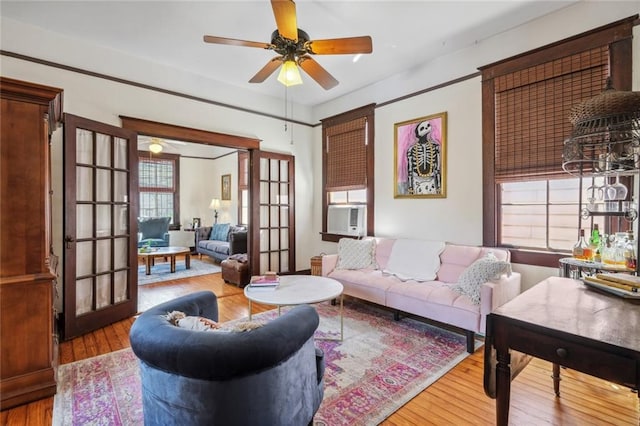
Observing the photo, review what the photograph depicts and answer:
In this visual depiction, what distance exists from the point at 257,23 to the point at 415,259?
3145 millimetres

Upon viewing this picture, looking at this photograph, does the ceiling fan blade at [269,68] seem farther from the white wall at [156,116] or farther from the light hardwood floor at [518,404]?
the light hardwood floor at [518,404]

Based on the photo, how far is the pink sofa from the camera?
2.60m

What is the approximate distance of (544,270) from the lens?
2.97 meters

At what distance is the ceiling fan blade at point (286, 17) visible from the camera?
77.3 inches

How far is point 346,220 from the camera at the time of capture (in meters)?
4.86

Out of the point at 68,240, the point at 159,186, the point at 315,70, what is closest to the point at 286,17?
the point at 315,70

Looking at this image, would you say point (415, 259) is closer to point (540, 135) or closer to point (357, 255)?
point (357, 255)

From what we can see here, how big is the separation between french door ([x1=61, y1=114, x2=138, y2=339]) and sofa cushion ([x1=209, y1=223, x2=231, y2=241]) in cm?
344

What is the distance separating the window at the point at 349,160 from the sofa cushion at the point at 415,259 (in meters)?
0.82

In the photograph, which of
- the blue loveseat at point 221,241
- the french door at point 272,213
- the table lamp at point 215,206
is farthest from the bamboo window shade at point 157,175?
the french door at point 272,213

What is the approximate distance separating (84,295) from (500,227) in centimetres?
457

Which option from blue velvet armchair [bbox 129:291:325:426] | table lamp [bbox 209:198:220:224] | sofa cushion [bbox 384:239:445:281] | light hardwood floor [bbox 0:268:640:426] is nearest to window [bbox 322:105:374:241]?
sofa cushion [bbox 384:239:445:281]

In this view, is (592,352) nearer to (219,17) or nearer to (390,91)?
(219,17)

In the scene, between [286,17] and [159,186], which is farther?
[159,186]
